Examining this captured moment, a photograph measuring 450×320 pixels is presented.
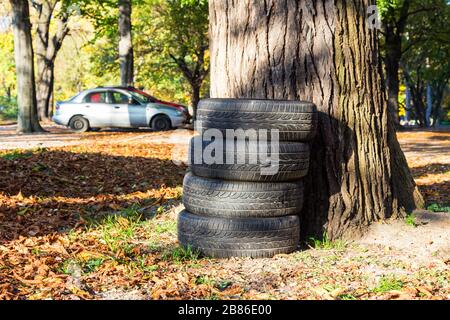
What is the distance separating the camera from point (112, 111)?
883 inches

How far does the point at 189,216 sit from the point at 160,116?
18.0 metres

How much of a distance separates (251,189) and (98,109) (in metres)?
18.4

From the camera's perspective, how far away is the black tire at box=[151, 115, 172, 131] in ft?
74.6

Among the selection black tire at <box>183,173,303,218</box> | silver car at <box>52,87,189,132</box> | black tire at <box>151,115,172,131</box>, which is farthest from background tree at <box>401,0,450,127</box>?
black tire at <box>183,173,303,218</box>

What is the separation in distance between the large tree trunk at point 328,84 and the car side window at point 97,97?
691 inches

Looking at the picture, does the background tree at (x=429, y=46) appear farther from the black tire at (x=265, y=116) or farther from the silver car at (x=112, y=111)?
the black tire at (x=265, y=116)

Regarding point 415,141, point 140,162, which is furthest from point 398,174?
point 415,141

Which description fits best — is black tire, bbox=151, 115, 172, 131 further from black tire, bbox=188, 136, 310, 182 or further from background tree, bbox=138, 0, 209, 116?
black tire, bbox=188, 136, 310, 182

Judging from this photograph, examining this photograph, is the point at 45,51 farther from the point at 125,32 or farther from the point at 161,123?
the point at 161,123

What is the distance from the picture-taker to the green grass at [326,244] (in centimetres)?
514

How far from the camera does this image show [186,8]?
105ft

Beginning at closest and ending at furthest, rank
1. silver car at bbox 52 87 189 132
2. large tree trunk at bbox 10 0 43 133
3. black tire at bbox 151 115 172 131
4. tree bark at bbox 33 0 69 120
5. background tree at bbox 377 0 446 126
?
large tree trunk at bbox 10 0 43 133 < silver car at bbox 52 87 189 132 < black tire at bbox 151 115 172 131 < background tree at bbox 377 0 446 126 < tree bark at bbox 33 0 69 120

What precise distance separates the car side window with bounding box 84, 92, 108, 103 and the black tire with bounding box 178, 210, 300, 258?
18.2 metres

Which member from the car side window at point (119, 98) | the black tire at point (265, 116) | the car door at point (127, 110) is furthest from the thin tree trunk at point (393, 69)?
the black tire at point (265, 116)
